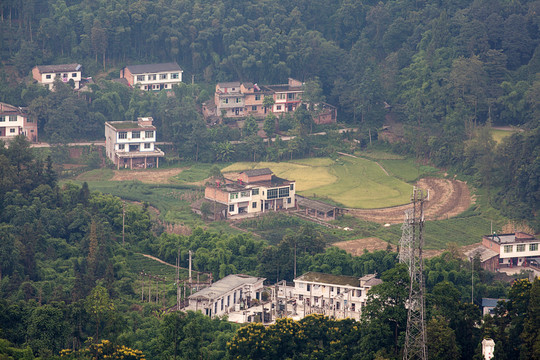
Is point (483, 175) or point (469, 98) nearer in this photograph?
point (483, 175)

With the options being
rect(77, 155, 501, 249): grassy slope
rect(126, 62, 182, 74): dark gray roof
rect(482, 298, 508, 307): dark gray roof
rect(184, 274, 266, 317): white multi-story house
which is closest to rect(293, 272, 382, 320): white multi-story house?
rect(184, 274, 266, 317): white multi-story house

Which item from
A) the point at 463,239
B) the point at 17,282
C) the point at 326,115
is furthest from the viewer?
the point at 326,115

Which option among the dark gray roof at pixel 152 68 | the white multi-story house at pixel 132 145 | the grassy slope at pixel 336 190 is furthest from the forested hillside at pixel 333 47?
the white multi-story house at pixel 132 145

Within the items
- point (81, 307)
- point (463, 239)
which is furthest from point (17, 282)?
point (463, 239)

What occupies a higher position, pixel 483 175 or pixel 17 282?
pixel 483 175

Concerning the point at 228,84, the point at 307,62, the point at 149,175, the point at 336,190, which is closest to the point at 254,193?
the point at 336,190

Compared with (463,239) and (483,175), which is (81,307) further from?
(483,175)

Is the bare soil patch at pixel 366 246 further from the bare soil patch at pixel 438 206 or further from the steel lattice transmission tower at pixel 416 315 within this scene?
the steel lattice transmission tower at pixel 416 315
